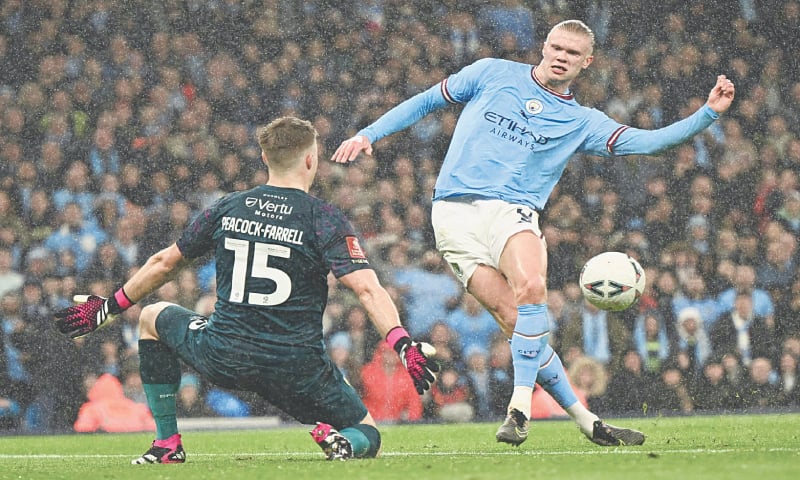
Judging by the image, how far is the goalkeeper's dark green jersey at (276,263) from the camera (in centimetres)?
445

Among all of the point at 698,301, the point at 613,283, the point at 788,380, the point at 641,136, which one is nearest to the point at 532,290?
the point at 613,283

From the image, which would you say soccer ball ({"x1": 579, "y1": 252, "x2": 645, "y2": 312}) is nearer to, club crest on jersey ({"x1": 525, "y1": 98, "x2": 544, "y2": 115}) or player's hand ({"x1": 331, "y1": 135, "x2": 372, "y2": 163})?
club crest on jersey ({"x1": 525, "y1": 98, "x2": 544, "y2": 115})

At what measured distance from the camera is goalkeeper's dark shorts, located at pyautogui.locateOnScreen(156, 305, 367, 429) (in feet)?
14.6

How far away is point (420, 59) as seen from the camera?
10961 millimetres

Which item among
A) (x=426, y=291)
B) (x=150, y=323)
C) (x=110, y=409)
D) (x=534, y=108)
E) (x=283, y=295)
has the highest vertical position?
(x=534, y=108)

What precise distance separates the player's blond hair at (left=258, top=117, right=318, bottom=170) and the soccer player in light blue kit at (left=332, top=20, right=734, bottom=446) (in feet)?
2.65

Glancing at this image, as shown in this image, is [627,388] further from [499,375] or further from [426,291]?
[426,291]

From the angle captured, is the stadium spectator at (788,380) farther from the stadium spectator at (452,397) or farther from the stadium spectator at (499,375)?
the stadium spectator at (452,397)

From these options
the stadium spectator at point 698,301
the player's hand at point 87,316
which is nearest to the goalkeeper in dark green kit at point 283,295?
the player's hand at point 87,316

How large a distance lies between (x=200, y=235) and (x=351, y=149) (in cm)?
100

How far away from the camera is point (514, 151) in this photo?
5.80m

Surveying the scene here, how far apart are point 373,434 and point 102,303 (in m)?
1.20

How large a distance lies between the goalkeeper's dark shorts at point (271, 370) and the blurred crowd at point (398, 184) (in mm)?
4499

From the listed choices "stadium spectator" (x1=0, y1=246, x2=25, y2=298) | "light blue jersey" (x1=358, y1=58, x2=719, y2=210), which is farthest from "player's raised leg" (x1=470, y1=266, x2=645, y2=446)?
"stadium spectator" (x1=0, y1=246, x2=25, y2=298)
